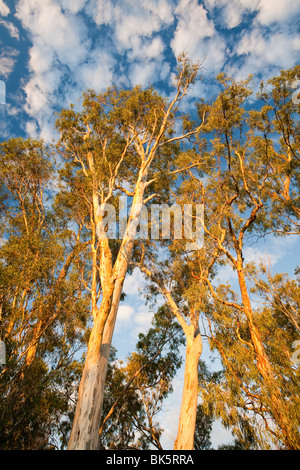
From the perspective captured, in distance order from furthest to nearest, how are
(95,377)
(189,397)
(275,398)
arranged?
1. (189,397)
2. (275,398)
3. (95,377)

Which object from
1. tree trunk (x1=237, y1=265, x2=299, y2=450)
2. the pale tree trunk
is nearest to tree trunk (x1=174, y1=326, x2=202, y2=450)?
tree trunk (x1=237, y1=265, x2=299, y2=450)

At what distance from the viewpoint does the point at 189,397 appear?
6344 millimetres

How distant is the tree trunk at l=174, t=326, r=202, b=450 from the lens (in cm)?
564

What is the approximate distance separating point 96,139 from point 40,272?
22.1 feet

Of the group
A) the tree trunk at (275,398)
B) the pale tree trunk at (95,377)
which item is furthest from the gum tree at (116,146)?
the tree trunk at (275,398)

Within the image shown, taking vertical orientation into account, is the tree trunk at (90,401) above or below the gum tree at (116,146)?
below

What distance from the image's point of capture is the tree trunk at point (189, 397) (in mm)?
5637

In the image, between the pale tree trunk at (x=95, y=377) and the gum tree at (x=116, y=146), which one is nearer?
the pale tree trunk at (x=95, y=377)

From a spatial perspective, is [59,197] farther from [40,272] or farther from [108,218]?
[40,272]

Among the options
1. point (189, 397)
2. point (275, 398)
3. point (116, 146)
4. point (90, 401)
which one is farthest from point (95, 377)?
point (116, 146)

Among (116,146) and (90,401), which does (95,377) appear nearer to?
(90,401)

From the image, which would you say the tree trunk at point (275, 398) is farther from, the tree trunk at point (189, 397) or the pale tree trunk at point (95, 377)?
the pale tree trunk at point (95, 377)

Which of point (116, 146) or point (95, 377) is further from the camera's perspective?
point (116, 146)
